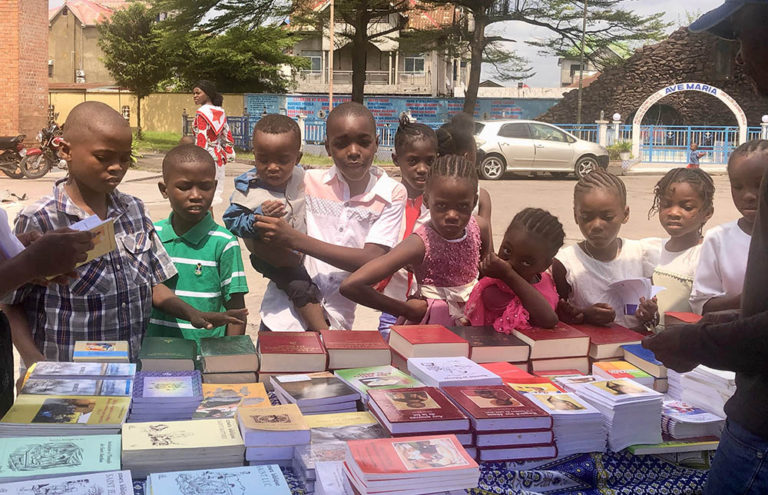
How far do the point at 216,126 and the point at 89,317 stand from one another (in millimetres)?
6625

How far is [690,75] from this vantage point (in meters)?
28.1

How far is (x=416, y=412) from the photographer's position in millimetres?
1725

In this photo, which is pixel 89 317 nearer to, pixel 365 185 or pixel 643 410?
pixel 365 185

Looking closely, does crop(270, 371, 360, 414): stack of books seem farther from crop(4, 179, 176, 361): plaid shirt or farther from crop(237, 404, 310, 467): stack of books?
crop(4, 179, 176, 361): plaid shirt

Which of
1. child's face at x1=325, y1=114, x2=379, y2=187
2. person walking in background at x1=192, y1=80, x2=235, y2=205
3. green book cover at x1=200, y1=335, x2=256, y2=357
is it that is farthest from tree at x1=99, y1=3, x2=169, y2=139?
green book cover at x1=200, y1=335, x2=256, y2=357

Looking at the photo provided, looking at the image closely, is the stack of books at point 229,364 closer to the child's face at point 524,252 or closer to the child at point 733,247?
the child's face at point 524,252

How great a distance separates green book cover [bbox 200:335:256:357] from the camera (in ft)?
7.00

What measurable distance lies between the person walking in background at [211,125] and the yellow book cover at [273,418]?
7005 millimetres

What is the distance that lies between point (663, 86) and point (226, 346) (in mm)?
29046

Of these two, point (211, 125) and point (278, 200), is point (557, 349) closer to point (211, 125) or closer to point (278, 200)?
point (278, 200)

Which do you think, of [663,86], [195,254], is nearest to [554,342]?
[195,254]

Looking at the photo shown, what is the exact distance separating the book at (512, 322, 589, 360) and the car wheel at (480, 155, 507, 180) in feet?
51.6

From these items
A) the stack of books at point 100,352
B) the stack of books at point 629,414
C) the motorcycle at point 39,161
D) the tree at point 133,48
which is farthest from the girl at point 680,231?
the tree at point 133,48

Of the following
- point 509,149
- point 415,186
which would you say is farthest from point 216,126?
point 509,149
